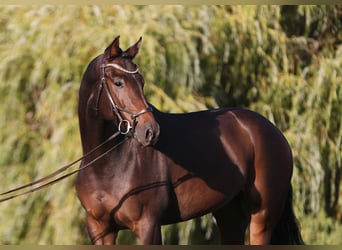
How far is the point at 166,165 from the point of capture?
3830mm

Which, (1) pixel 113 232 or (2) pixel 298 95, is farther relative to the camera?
(2) pixel 298 95

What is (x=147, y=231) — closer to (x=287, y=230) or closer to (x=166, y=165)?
(x=166, y=165)

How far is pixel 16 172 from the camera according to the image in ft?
18.5

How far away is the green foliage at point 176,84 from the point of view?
5633 mm

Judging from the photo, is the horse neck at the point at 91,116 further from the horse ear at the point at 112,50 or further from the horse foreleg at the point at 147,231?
the horse foreleg at the point at 147,231

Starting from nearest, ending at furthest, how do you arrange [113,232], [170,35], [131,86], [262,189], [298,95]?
[131,86] → [113,232] → [262,189] → [170,35] → [298,95]

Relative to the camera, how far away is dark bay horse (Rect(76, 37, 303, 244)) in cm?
360

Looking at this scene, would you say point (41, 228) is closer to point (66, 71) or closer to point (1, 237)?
point (1, 237)

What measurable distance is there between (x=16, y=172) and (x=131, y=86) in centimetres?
235

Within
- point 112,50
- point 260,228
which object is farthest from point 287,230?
point 112,50

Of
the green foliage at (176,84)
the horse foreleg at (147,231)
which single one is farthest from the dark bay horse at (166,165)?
the green foliage at (176,84)

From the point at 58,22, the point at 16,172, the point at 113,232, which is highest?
the point at 58,22

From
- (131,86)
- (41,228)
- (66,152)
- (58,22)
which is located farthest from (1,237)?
(131,86)

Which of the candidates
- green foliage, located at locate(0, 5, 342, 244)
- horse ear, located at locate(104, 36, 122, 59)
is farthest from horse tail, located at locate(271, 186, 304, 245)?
horse ear, located at locate(104, 36, 122, 59)
